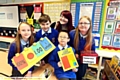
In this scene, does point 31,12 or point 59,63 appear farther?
point 31,12

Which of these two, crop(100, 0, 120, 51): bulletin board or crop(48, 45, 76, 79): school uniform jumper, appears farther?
crop(100, 0, 120, 51): bulletin board

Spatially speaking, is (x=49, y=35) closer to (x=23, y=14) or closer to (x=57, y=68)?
(x=57, y=68)

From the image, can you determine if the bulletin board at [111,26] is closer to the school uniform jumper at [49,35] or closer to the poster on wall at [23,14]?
the school uniform jumper at [49,35]

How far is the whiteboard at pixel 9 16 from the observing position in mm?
2273

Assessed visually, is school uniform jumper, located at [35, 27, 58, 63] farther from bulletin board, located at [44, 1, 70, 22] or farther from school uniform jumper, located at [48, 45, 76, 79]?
bulletin board, located at [44, 1, 70, 22]

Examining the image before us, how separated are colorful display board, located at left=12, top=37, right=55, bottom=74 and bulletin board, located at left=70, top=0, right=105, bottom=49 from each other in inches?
40.9

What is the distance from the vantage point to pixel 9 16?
2.34 m

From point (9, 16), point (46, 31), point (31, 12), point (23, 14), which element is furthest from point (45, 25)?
point (9, 16)

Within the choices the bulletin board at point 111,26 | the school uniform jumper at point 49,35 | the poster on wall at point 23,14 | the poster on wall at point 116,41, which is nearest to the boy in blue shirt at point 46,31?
the school uniform jumper at point 49,35

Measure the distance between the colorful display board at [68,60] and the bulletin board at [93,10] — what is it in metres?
0.92

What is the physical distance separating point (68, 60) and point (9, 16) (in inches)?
74.9

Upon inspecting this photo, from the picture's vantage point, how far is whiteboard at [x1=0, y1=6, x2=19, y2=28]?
2.27m

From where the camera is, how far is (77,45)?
116 centimetres

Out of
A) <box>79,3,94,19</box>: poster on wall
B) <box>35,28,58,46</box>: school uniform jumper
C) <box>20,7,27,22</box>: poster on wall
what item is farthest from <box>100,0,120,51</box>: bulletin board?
<box>20,7,27,22</box>: poster on wall
